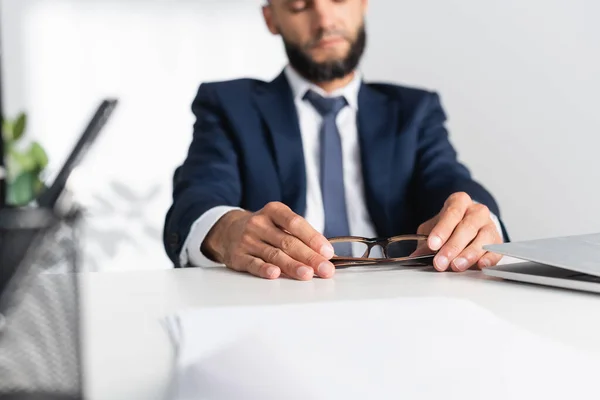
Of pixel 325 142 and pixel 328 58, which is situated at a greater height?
pixel 328 58

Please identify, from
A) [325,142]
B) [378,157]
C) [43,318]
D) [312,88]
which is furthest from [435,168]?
[43,318]

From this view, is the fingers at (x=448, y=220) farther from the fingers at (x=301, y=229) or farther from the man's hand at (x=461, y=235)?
the fingers at (x=301, y=229)

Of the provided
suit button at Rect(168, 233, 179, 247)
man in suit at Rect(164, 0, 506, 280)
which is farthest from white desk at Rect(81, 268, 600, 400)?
man in suit at Rect(164, 0, 506, 280)

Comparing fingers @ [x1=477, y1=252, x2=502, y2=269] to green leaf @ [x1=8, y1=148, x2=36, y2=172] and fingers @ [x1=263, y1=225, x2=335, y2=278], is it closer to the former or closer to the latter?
fingers @ [x1=263, y1=225, x2=335, y2=278]

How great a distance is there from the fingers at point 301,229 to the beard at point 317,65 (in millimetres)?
776

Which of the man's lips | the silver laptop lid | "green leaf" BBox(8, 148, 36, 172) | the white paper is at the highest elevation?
the man's lips

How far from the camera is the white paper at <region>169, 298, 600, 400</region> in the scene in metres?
0.42

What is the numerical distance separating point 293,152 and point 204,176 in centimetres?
22

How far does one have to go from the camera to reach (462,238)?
0.92 meters

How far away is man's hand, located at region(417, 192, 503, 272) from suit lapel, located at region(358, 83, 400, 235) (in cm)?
52

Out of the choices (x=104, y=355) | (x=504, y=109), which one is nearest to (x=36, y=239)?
(x=104, y=355)

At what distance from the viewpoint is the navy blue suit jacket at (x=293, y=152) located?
1510 mm

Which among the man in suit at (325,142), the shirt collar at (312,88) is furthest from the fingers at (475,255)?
the shirt collar at (312,88)

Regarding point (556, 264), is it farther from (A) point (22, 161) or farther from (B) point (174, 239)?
(A) point (22, 161)
